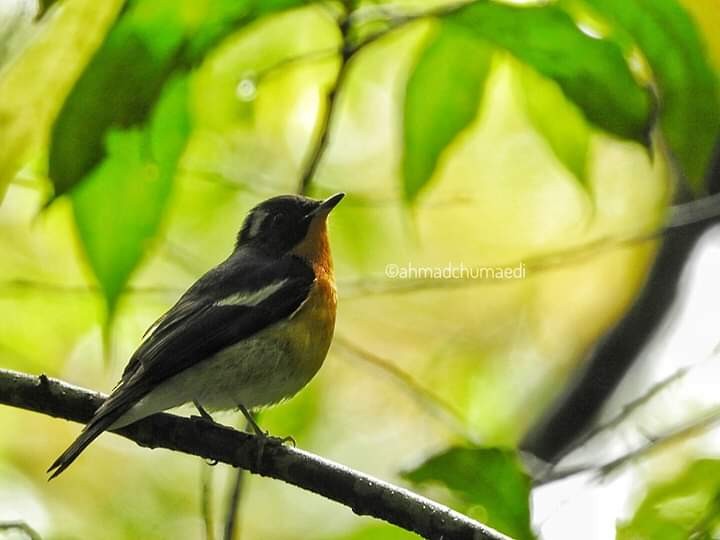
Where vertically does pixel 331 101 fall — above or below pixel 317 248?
above

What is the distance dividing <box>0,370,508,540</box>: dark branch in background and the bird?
0.40ft

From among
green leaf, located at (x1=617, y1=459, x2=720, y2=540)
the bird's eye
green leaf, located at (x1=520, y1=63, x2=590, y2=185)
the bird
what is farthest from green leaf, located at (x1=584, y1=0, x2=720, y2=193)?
the bird's eye

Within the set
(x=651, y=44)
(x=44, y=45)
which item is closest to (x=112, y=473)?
(x=44, y=45)

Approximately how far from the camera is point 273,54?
2359 millimetres

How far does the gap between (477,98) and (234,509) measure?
0.88 metres

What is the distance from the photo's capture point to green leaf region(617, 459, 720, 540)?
5.99 ft

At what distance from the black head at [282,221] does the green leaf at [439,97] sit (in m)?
1.29

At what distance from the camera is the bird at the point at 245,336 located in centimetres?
235

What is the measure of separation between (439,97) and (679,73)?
0.38 meters

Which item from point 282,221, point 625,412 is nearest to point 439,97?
point 282,221

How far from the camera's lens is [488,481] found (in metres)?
1.75

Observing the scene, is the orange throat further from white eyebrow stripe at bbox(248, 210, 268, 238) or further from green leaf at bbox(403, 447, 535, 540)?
green leaf at bbox(403, 447, 535, 540)

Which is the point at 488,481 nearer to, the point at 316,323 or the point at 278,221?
the point at 316,323

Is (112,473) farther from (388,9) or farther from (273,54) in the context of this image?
(388,9)
